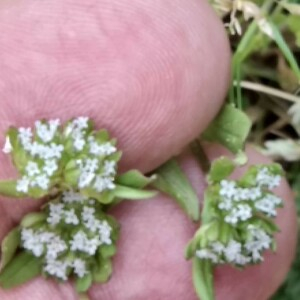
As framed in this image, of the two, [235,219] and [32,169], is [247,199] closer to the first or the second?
[235,219]

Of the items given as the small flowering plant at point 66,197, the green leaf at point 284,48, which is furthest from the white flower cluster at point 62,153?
the green leaf at point 284,48

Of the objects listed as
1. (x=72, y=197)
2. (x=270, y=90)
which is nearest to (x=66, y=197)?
(x=72, y=197)

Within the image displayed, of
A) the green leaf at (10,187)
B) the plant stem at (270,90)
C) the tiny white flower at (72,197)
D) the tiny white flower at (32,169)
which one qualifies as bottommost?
the plant stem at (270,90)

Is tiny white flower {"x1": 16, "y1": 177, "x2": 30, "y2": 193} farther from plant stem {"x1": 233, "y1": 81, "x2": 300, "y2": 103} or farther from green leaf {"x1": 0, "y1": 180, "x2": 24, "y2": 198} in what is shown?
plant stem {"x1": 233, "y1": 81, "x2": 300, "y2": 103}

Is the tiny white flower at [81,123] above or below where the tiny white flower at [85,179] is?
above

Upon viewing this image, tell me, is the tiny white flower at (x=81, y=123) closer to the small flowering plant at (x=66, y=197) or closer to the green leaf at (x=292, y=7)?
the small flowering plant at (x=66, y=197)

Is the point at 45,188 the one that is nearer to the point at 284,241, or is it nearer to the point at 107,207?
the point at 107,207

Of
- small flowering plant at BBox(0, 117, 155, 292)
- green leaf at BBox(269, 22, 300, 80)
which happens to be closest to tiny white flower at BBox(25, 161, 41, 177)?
small flowering plant at BBox(0, 117, 155, 292)
